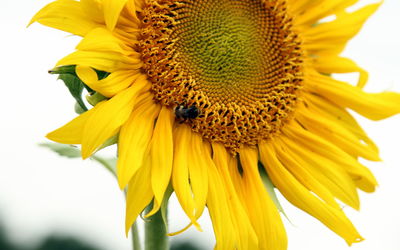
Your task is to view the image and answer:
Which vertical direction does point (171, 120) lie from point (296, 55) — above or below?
below

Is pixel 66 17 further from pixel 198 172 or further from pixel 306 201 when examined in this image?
pixel 306 201

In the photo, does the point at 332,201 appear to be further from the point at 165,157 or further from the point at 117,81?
the point at 117,81

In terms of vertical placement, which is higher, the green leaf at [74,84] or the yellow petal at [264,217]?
the green leaf at [74,84]

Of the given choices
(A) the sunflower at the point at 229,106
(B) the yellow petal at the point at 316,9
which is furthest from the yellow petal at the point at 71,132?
(B) the yellow petal at the point at 316,9

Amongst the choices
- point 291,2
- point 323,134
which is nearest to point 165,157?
point 323,134

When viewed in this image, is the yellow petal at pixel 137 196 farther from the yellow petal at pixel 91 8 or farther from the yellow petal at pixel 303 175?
the yellow petal at pixel 303 175

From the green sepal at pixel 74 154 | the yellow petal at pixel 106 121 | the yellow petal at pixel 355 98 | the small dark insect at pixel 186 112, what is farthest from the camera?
the yellow petal at pixel 355 98

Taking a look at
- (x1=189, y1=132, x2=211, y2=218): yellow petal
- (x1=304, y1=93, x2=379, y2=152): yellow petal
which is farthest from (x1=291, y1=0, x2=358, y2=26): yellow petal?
(x1=189, y1=132, x2=211, y2=218): yellow petal
